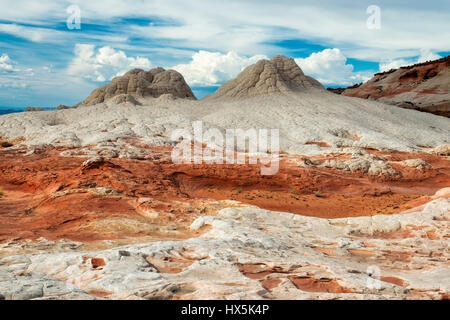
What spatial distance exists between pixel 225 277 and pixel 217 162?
48.4ft

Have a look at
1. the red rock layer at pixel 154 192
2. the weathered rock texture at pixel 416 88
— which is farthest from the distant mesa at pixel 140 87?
the weathered rock texture at pixel 416 88

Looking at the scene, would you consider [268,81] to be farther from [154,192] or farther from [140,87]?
[154,192]

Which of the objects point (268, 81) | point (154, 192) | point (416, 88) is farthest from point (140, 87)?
point (416, 88)

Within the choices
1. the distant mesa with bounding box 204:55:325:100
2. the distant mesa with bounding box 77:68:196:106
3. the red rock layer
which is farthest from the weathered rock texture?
the red rock layer

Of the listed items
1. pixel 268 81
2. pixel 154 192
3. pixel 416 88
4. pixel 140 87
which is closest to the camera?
pixel 154 192

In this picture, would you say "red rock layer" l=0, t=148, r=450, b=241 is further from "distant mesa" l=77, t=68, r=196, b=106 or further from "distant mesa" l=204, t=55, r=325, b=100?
"distant mesa" l=204, t=55, r=325, b=100

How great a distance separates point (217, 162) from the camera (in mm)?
20734

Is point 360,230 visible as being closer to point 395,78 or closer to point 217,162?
point 217,162

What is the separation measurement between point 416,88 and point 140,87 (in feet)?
186

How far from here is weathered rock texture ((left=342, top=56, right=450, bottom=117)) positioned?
196ft

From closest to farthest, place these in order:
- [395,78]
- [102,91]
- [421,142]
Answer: [421,142] → [102,91] → [395,78]

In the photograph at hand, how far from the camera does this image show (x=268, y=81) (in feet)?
129

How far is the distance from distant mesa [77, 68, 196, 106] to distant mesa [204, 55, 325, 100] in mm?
4190

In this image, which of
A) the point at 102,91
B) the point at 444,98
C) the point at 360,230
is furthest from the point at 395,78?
the point at 360,230
